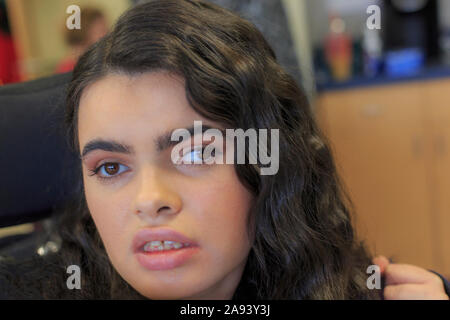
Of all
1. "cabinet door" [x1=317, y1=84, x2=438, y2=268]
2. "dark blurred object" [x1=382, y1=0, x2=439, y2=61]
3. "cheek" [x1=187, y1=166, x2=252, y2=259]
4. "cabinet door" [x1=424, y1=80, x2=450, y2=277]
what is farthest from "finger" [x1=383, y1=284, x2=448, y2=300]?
"dark blurred object" [x1=382, y1=0, x2=439, y2=61]

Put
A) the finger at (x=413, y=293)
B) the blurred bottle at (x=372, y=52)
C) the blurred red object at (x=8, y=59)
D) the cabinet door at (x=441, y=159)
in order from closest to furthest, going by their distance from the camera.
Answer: the finger at (x=413, y=293)
the cabinet door at (x=441, y=159)
the blurred bottle at (x=372, y=52)
the blurred red object at (x=8, y=59)

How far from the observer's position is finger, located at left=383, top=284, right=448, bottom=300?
859mm

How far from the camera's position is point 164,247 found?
72 cm

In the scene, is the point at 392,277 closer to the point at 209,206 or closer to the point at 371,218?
the point at 209,206

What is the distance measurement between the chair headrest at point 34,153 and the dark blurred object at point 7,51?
2.59 m

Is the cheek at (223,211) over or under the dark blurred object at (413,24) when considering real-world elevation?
under

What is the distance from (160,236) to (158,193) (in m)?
0.06

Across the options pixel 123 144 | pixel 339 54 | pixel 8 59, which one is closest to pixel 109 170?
pixel 123 144

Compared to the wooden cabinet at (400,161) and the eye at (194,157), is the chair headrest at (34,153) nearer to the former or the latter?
the eye at (194,157)

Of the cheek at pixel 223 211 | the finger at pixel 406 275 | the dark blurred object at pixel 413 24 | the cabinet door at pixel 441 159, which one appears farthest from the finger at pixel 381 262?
the dark blurred object at pixel 413 24

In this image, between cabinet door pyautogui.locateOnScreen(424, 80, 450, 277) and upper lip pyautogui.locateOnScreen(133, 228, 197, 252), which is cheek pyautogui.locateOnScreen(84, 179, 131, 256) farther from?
cabinet door pyautogui.locateOnScreen(424, 80, 450, 277)

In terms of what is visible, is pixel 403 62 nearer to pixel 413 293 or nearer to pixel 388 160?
pixel 388 160

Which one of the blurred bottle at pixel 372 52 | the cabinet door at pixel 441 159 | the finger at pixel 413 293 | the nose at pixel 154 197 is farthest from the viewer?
the blurred bottle at pixel 372 52

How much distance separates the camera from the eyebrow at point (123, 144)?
28.4 inches
